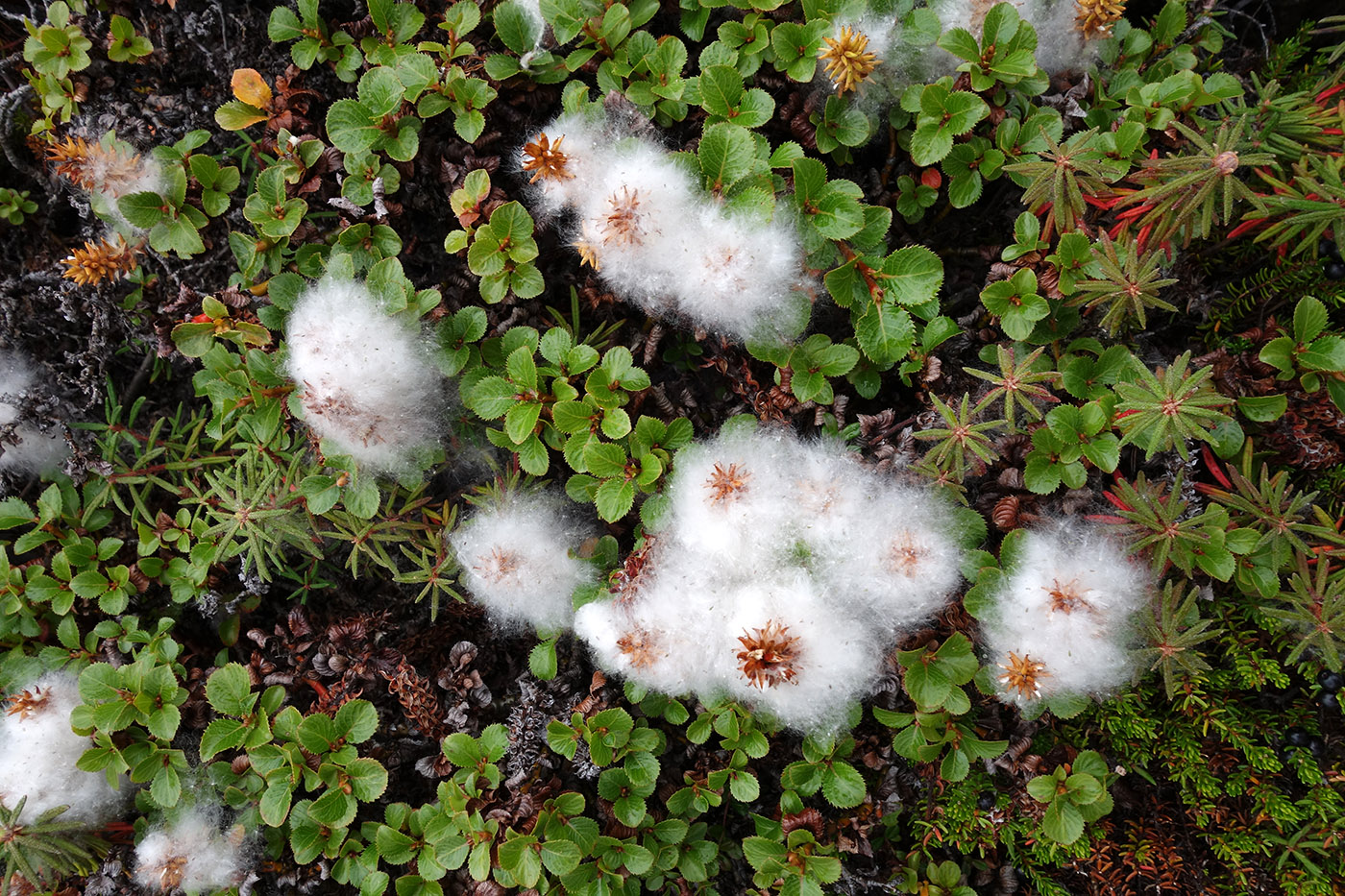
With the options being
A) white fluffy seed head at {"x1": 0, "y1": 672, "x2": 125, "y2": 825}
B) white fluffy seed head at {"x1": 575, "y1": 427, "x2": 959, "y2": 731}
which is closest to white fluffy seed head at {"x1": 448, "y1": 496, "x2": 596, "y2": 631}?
white fluffy seed head at {"x1": 575, "y1": 427, "x2": 959, "y2": 731}

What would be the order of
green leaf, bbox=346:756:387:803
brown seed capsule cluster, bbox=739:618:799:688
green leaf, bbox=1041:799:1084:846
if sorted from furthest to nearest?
1. green leaf, bbox=346:756:387:803
2. green leaf, bbox=1041:799:1084:846
3. brown seed capsule cluster, bbox=739:618:799:688

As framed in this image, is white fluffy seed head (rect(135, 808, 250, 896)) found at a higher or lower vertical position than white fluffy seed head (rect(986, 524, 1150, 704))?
lower

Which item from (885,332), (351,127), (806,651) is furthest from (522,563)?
(351,127)

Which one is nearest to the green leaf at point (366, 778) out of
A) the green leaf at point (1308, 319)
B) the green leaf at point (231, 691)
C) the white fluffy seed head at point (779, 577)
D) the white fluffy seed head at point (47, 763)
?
the green leaf at point (231, 691)

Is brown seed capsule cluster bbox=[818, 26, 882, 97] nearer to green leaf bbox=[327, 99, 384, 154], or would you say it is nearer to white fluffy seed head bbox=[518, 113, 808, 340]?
white fluffy seed head bbox=[518, 113, 808, 340]

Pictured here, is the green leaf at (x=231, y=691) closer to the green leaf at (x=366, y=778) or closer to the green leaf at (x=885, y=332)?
the green leaf at (x=366, y=778)
